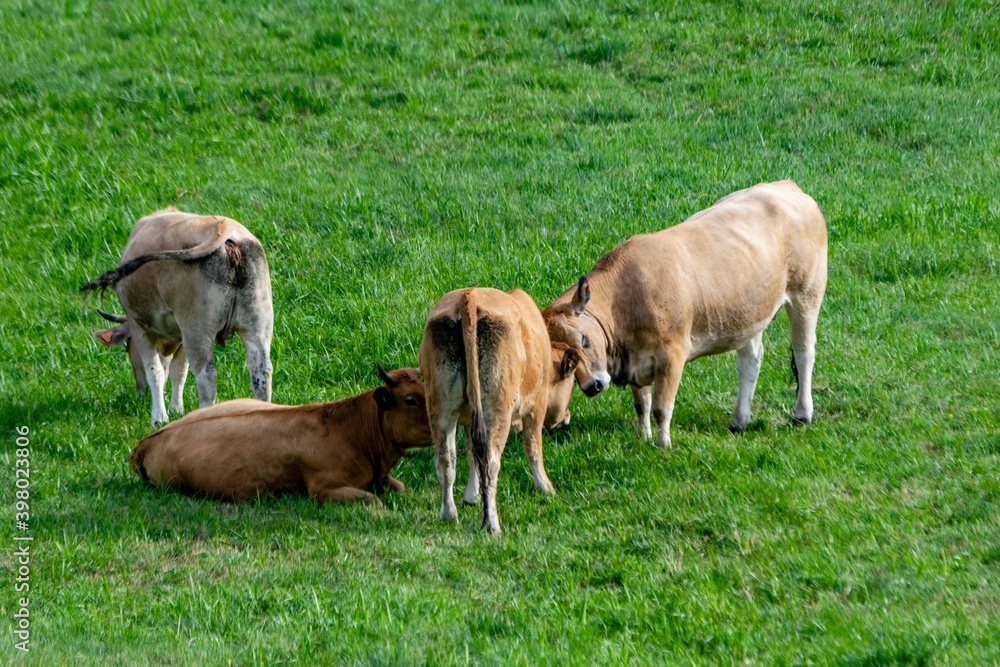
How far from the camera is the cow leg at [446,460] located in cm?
821

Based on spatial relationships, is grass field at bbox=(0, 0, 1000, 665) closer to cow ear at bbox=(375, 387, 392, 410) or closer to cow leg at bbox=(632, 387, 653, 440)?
cow leg at bbox=(632, 387, 653, 440)

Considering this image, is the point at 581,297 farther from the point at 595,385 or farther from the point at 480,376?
the point at 480,376

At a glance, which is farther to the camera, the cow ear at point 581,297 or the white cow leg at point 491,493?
the cow ear at point 581,297

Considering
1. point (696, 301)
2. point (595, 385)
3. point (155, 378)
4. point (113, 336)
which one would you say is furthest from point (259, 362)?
point (696, 301)

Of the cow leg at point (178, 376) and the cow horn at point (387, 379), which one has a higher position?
the cow horn at point (387, 379)

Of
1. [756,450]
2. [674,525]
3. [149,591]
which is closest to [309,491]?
[149,591]

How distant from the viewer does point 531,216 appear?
15125 mm

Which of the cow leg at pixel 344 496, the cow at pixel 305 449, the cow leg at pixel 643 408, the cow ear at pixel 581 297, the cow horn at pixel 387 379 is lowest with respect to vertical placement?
the cow leg at pixel 643 408

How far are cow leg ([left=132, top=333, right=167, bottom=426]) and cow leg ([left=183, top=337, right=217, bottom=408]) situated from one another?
0.62 metres

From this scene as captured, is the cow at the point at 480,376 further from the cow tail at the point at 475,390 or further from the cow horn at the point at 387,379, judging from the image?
the cow horn at the point at 387,379

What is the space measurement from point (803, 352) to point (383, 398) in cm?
392

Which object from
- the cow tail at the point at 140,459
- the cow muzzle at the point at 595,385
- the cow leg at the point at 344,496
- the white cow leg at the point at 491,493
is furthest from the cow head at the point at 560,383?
the cow tail at the point at 140,459

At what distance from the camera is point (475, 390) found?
788cm

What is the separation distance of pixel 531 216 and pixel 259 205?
11.2ft
